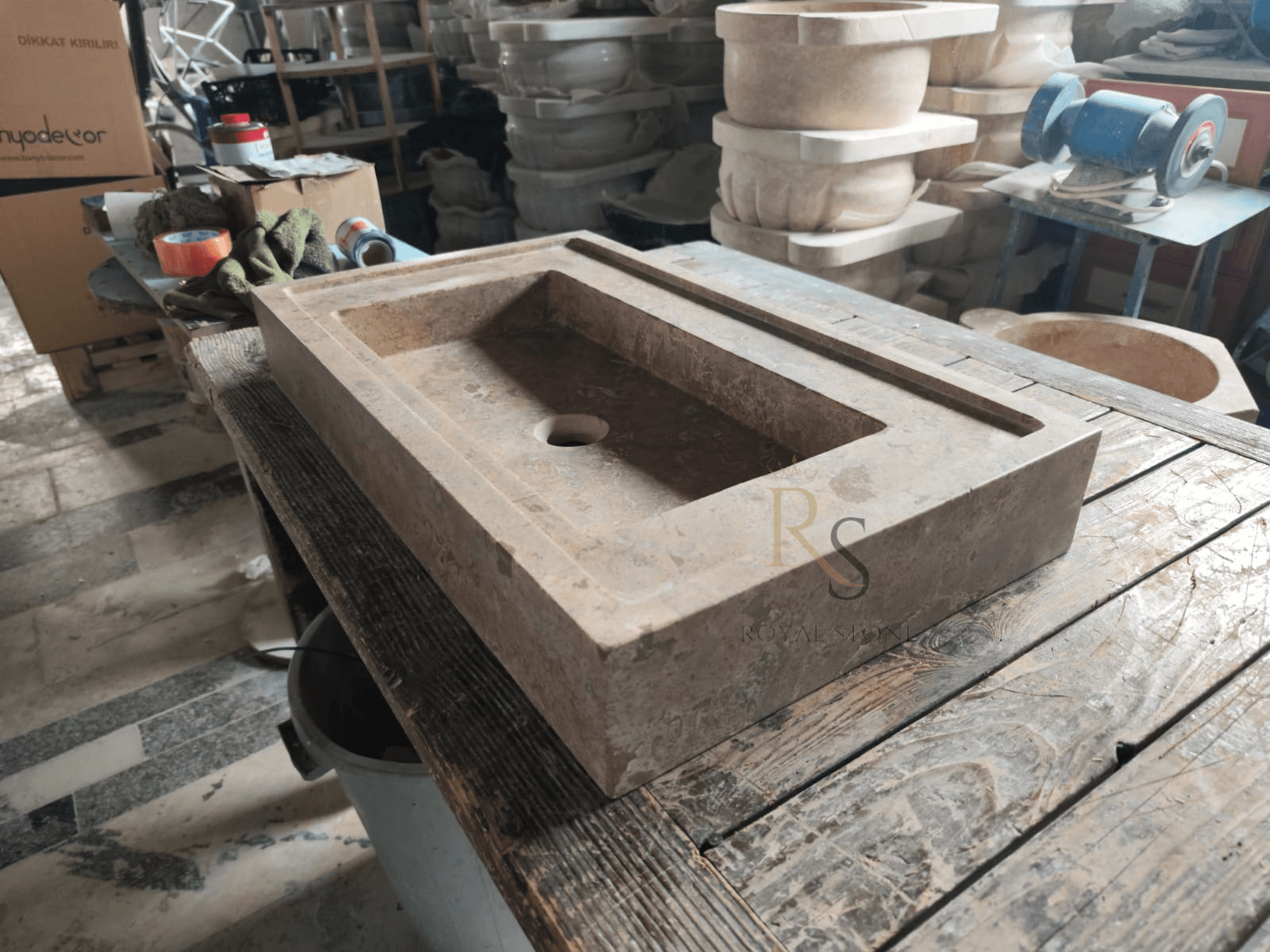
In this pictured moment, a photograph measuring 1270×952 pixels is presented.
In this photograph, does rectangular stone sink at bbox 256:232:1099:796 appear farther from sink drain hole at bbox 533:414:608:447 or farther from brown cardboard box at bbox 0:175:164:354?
brown cardboard box at bbox 0:175:164:354

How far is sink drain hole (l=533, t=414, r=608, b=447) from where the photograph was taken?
60.4 inches

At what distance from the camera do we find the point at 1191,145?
2684mm

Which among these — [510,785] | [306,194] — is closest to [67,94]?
[306,194]

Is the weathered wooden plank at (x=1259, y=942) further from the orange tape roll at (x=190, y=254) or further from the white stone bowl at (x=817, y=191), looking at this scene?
the orange tape roll at (x=190, y=254)

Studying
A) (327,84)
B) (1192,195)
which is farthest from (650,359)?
(327,84)

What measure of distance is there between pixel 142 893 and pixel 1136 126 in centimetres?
347

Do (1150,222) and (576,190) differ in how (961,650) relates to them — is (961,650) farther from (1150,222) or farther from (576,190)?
(576,190)

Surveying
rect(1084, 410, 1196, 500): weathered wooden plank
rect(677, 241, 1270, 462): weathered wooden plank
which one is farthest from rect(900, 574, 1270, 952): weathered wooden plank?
rect(677, 241, 1270, 462): weathered wooden plank

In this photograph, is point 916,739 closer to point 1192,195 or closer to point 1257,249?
point 1192,195

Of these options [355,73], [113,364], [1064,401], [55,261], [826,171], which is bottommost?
[113,364]

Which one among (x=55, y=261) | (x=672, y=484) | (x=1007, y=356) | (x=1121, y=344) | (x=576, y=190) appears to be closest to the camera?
(x=672, y=484)

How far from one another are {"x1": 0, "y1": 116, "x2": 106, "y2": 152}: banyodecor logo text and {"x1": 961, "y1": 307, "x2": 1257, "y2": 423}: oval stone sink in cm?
357

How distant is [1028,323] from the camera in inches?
102

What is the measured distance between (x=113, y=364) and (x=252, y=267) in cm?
236
